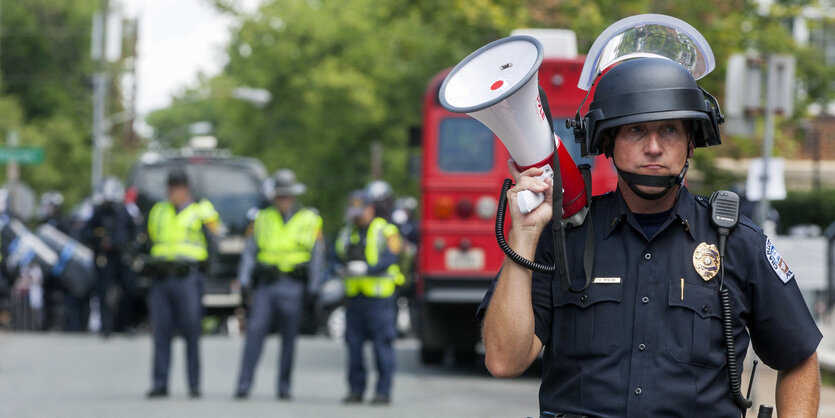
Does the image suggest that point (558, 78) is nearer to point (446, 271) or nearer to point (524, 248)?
point (446, 271)

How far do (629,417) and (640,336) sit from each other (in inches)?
7.8

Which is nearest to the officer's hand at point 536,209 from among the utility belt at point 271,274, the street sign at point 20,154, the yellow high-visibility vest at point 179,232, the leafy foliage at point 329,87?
the utility belt at point 271,274

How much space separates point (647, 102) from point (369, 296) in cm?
889

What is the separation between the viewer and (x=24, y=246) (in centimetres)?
2197

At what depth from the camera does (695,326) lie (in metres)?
3.47

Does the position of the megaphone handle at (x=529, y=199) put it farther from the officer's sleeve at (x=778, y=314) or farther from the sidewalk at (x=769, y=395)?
the sidewalk at (x=769, y=395)

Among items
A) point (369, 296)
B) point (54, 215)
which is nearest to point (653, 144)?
point (369, 296)

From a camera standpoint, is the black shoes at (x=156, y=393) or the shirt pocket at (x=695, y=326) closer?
the shirt pocket at (x=695, y=326)

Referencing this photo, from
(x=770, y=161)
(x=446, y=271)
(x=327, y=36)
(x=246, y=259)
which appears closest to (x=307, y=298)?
(x=246, y=259)

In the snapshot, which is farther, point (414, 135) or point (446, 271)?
point (414, 135)

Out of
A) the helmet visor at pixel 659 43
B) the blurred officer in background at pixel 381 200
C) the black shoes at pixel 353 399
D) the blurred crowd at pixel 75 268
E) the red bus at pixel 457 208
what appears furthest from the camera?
the blurred crowd at pixel 75 268

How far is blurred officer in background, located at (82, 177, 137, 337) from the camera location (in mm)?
19438

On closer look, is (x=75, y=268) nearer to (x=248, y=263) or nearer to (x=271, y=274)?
(x=248, y=263)

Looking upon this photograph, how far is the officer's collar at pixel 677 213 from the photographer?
358cm
